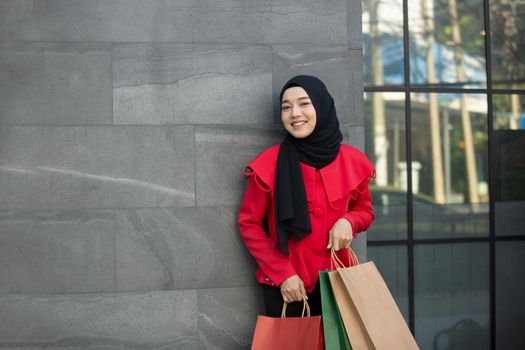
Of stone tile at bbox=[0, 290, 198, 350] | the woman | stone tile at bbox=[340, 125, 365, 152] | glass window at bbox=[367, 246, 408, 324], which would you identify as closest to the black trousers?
the woman

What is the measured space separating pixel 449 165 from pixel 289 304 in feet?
7.95

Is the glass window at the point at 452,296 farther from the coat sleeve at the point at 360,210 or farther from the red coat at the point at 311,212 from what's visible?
the red coat at the point at 311,212

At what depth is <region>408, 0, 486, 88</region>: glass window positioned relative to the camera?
21.0ft

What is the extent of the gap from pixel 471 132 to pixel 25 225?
12.6ft

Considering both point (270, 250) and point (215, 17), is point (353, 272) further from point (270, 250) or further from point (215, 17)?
point (215, 17)

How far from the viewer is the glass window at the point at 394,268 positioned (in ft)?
20.7

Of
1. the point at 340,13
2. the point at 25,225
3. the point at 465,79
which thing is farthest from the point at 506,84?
the point at 25,225

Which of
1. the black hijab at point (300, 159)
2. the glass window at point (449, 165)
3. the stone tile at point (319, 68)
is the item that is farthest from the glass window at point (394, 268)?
the black hijab at point (300, 159)

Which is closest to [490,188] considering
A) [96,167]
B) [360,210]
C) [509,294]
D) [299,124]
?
[509,294]

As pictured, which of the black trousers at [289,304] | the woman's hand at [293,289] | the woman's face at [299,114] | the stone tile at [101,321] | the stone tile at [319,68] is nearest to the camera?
the woman's hand at [293,289]

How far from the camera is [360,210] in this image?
493cm

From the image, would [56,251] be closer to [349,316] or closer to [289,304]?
[289,304]

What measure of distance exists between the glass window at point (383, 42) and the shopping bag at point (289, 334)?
8.57 feet

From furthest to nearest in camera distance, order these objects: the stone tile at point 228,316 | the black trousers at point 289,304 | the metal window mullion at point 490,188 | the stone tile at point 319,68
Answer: the metal window mullion at point 490,188 < the stone tile at point 319,68 < the stone tile at point 228,316 < the black trousers at point 289,304
